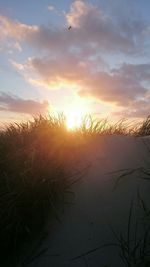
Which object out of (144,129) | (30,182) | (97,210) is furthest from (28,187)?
(144,129)

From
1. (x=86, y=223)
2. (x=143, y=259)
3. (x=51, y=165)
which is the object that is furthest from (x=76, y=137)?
(x=143, y=259)

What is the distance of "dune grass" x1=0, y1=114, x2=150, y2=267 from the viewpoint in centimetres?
371

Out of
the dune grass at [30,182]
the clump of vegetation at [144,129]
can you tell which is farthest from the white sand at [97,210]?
the clump of vegetation at [144,129]

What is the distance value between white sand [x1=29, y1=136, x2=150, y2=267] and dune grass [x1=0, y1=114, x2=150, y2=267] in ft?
0.50

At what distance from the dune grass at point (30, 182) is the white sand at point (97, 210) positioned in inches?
6.0

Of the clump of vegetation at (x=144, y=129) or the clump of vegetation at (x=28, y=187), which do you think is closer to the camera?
the clump of vegetation at (x=28, y=187)

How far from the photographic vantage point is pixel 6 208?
371 cm

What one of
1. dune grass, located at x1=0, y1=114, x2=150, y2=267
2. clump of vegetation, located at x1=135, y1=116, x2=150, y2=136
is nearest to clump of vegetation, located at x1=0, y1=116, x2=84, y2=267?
dune grass, located at x1=0, y1=114, x2=150, y2=267

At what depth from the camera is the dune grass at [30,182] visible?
371 centimetres

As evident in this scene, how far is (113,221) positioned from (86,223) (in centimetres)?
28

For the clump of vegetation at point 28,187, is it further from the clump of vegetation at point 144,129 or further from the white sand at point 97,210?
the clump of vegetation at point 144,129

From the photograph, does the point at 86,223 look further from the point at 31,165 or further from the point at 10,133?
the point at 10,133

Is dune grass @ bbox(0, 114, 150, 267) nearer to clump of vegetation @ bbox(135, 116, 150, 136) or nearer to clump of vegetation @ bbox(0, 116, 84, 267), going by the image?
clump of vegetation @ bbox(0, 116, 84, 267)

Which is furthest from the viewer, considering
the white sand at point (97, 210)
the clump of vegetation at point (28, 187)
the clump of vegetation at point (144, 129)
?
the clump of vegetation at point (144, 129)
